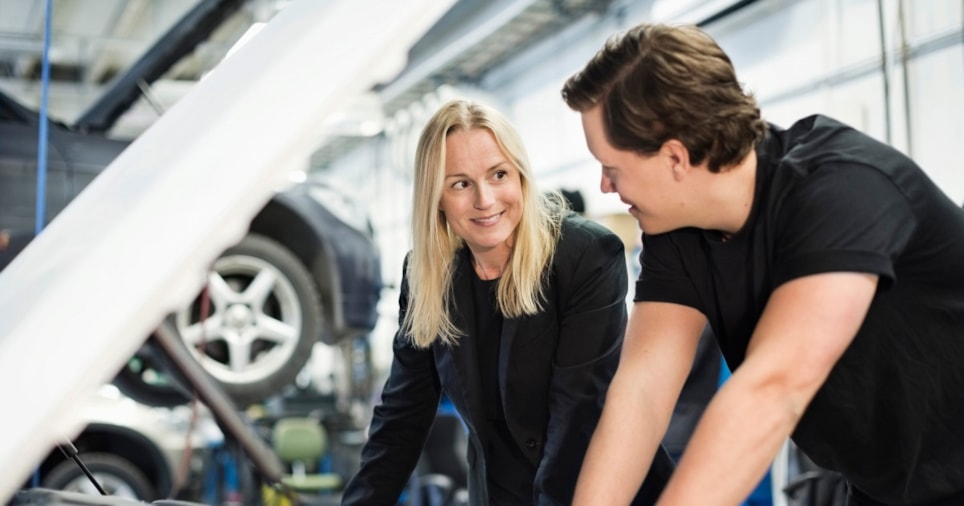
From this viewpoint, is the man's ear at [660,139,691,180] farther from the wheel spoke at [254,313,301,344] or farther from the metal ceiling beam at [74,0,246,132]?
the wheel spoke at [254,313,301,344]

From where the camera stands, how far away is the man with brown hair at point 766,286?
1.05m

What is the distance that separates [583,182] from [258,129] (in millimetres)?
9107

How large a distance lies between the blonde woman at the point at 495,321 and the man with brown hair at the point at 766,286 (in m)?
0.35

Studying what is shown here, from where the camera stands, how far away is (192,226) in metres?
0.61

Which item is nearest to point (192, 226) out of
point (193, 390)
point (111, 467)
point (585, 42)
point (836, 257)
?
point (836, 257)

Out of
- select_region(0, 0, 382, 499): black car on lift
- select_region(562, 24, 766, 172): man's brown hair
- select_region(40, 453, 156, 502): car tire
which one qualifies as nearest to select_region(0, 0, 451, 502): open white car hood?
select_region(562, 24, 766, 172): man's brown hair

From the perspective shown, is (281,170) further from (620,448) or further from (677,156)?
(620,448)

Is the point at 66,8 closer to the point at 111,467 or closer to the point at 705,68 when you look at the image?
the point at 111,467

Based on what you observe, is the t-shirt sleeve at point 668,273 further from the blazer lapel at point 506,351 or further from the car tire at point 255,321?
the car tire at point 255,321

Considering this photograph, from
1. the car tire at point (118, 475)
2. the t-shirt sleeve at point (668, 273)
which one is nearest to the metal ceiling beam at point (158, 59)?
the car tire at point (118, 475)

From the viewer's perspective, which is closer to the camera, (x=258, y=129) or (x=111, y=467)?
(x=258, y=129)

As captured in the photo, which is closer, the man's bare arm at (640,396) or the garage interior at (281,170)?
the garage interior at (281,170)

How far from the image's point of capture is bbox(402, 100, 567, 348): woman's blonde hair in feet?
5.84

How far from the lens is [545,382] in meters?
1.79
